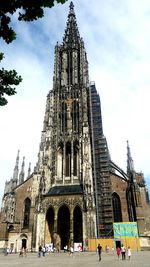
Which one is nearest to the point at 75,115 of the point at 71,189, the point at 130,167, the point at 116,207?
the point at 130,167

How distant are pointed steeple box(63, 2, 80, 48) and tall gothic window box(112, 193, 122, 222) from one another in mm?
29113

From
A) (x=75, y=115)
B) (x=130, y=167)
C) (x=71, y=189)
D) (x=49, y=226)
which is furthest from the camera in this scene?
(x=75, y=115)

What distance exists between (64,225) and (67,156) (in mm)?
9355

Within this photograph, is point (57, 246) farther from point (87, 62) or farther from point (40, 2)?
point (87, 62)

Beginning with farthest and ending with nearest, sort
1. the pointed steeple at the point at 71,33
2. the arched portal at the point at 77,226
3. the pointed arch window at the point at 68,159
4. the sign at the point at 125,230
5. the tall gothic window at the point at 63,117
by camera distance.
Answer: the pointed steeple at the point at 71,33 → the tall gothic window at the point at 63,117 → the pointed arch window at the point at 68,159 → the arched portal at the point at 77,226 → the sign at the point at 125,230

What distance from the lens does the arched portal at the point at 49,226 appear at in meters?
28.1

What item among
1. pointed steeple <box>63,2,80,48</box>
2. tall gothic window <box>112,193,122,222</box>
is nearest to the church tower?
pointed steeple <box>63,2,80,48</box>

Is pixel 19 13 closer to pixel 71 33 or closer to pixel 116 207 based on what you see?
pixel 116 207

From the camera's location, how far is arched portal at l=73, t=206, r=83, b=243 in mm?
28587

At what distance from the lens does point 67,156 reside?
3416 centimetres

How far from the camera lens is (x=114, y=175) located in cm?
3189

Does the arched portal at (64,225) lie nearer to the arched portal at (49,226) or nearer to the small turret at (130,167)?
the arched portal at (49,226)

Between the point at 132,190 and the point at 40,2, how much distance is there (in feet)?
89.8

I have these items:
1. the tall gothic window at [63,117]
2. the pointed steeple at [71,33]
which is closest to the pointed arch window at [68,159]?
the tall gothic window at [63,117]
